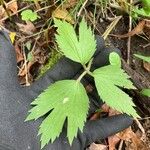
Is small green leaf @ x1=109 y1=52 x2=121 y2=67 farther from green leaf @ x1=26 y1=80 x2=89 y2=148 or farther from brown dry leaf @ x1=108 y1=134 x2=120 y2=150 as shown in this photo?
brown dry leaf @ x1=108 y1=134 x2=120 y2=150

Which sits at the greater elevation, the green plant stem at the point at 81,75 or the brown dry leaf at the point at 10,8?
the brown dry leaf at the point at 10,8

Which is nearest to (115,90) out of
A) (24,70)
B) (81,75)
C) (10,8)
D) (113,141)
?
(81,75)

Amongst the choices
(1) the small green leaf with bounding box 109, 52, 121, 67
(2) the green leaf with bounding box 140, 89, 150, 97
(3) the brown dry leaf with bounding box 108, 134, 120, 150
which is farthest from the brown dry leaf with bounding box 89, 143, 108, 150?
(1) the small green leaf with bounding box 109, 52, 121, 67

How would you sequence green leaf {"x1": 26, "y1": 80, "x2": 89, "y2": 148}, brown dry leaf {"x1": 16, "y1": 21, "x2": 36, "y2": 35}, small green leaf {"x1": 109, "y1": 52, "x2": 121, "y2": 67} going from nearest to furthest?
green leaf {"x1": 26, "y1": 80, "x2": 89, "y2": 148} < small green leaf {"x1": 109, "y1": 52, "x2": 121, "y2": 67} < brown dry leaf {"x1": 16, "y1": 21, "x2": 36, "y2": 35}

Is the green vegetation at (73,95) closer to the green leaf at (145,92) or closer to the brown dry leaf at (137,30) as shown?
the green leaf at (145,92)

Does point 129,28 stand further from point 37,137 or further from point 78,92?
point 37,137

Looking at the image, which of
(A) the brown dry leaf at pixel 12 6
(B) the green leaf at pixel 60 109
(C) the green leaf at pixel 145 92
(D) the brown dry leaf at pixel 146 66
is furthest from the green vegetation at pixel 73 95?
(A) the brown dry leaf at pixel 12 6

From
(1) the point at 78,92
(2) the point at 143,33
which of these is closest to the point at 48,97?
(1) the point at 78,92
